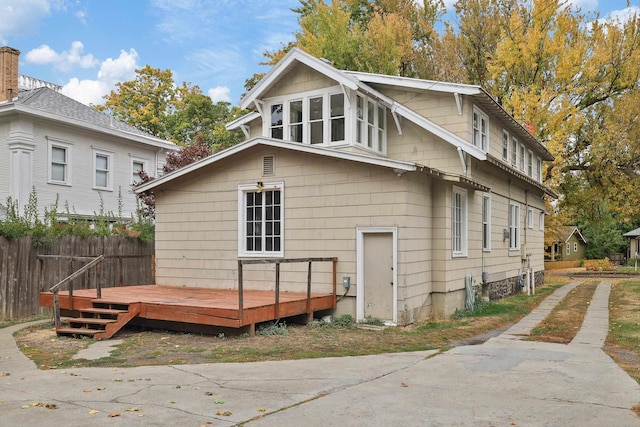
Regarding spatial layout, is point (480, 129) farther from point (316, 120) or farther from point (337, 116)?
point (316, 120)

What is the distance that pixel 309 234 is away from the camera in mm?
12664

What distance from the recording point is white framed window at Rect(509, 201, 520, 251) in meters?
19.1

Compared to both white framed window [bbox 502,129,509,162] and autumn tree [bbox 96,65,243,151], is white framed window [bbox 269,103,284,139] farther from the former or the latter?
autumn tree [bbox 96,65,243,151]

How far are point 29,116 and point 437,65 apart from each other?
2074 centimetres

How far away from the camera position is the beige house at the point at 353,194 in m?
11.9

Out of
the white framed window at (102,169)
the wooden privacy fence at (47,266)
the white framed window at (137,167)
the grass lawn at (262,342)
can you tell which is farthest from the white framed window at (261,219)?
the white framed window at (137,167)

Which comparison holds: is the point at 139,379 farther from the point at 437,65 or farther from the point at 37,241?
the point at 437,65

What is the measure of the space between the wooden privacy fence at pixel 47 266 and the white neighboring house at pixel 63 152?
3730 mm

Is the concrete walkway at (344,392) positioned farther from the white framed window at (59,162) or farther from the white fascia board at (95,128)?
the white framed window at (59,162)

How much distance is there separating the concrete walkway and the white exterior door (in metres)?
2.85

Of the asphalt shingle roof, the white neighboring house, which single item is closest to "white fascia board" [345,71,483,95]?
the white neighboring house

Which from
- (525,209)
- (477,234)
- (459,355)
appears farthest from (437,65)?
(459,355)

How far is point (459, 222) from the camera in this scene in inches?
563

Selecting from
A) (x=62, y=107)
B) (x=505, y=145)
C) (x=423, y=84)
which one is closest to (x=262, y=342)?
(x=423, y=84)
